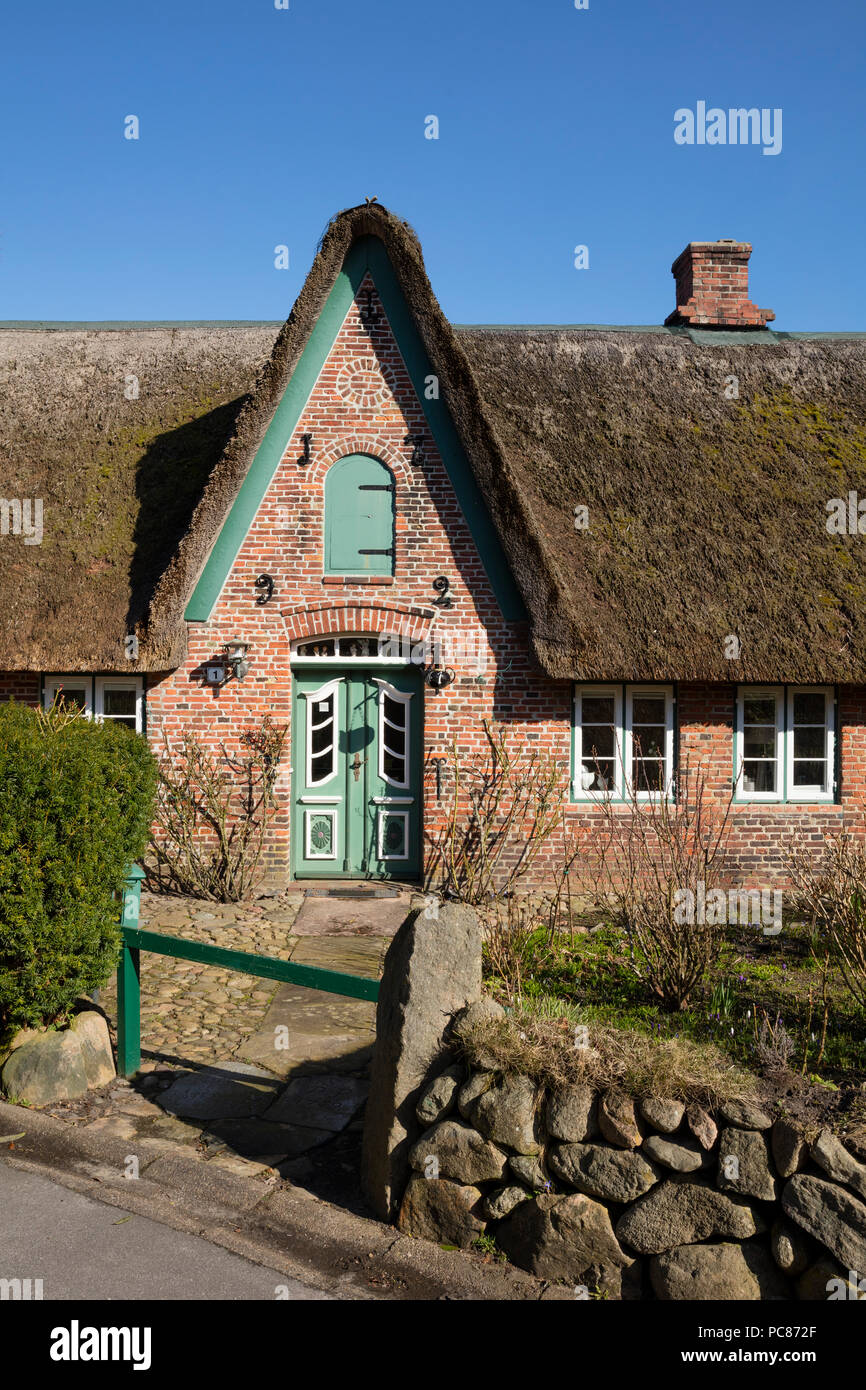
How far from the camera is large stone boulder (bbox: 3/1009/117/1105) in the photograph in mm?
5043

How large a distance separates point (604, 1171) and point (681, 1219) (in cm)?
A: 31

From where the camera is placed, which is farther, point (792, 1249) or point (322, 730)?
point (322, 730)

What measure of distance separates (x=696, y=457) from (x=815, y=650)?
8.28 feet

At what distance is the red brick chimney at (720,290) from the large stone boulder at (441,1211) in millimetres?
11550

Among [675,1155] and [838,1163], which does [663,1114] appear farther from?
[838,1163]

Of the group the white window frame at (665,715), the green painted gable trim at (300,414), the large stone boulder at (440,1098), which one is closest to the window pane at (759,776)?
the white window frame at (665,715)

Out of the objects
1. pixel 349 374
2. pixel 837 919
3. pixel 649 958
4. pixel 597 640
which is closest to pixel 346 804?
pixel 597 640

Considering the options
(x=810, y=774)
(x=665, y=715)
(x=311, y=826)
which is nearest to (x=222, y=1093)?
(x=311, y=826)

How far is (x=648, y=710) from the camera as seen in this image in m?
9.86

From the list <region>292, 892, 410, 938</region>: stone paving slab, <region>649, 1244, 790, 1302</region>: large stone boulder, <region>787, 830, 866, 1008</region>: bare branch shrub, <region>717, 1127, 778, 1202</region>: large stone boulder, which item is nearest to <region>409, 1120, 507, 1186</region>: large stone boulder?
<region>649, 1244, 790, 1302</region>: large stone boulder

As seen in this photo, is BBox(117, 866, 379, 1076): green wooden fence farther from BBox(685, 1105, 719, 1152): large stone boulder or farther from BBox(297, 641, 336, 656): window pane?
BBox(297, 641, 336, 656): window pane

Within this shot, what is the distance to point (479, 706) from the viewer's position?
9602mm

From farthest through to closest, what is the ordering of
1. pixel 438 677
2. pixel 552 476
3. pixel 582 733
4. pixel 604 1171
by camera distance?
pixel 552 476 → pixel 582 733 → pixel 438 677 → pixel 604 1171

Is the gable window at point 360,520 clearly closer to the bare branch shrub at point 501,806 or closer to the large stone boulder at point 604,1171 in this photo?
the bare branch shrub at point 501,806
